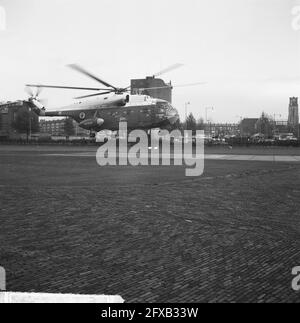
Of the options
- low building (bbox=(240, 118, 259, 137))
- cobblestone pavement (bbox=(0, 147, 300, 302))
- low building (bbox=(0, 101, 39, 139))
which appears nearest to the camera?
cobblestone pavement (bbox=(0, 147, 300, 302))

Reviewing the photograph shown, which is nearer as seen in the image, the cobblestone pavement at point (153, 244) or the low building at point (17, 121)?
the cobblestone pavement at point (153, 244)

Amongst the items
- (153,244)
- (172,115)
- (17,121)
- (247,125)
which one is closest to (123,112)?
(172,115)

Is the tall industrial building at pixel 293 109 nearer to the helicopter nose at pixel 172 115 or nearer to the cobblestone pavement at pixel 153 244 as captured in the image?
the helicopter nose at pixel 172 115

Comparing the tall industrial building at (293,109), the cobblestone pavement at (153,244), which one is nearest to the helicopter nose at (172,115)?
the cobblestone pavement at (153,244)

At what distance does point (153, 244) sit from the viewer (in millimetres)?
6473

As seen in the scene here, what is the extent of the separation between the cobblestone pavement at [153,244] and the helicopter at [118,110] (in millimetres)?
34360

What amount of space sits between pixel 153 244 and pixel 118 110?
41.9m

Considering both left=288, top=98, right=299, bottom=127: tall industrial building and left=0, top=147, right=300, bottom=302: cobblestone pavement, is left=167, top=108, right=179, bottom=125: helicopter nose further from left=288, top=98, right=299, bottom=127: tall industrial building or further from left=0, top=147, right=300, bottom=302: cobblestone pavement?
left=288, top=98, right=299, bottom=127: tall industrial building

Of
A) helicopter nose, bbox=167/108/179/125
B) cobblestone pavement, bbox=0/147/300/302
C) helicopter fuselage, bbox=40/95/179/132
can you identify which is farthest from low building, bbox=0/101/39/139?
cobblestone pavement, bbox=0/147/300/302

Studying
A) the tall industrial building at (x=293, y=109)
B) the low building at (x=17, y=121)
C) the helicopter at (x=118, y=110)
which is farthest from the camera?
the tall industrial building at (x=293, y=109)

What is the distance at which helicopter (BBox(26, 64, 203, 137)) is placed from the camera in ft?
151

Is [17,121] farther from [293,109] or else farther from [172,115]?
[293,109]

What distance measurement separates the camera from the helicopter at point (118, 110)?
151ft

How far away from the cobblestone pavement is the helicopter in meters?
34.4
